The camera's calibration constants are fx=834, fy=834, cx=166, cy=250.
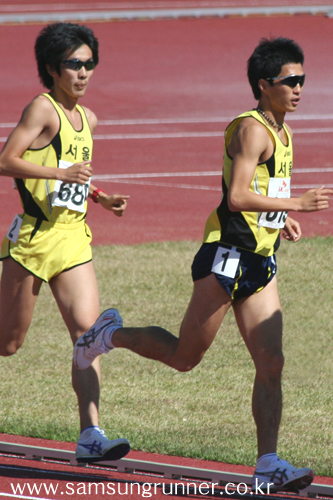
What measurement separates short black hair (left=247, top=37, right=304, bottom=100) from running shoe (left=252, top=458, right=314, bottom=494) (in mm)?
1776

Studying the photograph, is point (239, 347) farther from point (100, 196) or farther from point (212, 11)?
point (212, 11)

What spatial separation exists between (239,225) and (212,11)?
2096cm

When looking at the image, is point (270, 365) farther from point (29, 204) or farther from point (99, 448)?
point (29, 204)

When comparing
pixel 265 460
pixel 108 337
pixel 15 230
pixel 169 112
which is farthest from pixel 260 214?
pixel 169 112

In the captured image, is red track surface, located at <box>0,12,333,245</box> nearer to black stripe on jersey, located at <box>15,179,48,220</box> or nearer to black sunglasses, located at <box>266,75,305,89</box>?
black sunglasses, located at <box>266,75,305,89</box>

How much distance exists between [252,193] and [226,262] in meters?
0.37

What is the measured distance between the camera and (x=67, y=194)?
431 centimetres

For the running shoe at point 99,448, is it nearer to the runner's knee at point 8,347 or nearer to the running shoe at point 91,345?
the running shoe at point 91,345

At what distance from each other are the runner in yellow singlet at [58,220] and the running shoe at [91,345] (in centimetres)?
6

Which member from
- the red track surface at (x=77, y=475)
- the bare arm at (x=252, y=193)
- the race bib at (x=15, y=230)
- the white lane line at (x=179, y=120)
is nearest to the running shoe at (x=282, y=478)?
the red track surface at (x=77, y=475)

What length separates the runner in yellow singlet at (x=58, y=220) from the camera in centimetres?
424

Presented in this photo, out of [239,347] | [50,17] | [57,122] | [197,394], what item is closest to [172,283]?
[239,347]

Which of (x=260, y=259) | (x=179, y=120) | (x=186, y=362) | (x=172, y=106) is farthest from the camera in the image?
(x=172, y=106)

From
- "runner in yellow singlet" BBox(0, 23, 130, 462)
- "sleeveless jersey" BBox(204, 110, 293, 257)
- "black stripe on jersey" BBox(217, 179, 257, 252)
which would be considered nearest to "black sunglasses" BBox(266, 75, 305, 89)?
"sleeveless jersey" BBox(204, 110, 293, 257)
